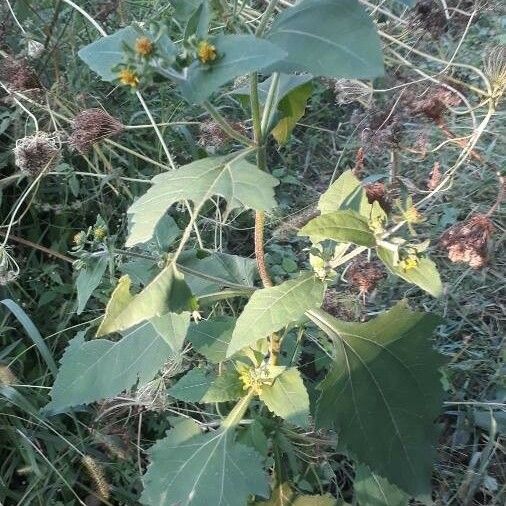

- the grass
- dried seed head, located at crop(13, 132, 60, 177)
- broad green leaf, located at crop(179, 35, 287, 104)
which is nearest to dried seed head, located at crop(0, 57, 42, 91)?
the grass

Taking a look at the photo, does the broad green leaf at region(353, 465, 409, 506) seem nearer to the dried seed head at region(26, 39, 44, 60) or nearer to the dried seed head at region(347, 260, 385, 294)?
the dried seed head at region(347, 260, 385, 294)

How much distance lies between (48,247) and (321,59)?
1292 mm

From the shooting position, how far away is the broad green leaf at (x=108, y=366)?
45.0 inches

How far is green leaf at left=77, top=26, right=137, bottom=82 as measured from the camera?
91cm

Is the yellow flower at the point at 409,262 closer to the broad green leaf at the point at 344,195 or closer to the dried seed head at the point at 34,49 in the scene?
the broad green leaf at the point at 344,195

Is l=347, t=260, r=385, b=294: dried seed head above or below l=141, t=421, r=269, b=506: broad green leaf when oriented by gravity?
above

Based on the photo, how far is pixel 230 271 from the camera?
4.08 feet

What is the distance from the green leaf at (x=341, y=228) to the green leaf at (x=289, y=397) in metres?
0.25

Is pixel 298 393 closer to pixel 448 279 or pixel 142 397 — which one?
pixel 142 397

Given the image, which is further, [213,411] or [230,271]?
[213,411]

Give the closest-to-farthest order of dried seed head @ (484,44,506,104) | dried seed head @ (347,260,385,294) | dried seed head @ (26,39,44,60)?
dried seed head @ (347,260,385,294) → dried seed head @ (484,44,506,104) → dried seed head @ (26,39,44,60)

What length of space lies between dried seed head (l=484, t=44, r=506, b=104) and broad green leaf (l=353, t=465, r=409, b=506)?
78 centimetres

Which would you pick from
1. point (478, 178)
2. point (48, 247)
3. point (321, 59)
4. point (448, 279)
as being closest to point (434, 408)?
point (321, 59)

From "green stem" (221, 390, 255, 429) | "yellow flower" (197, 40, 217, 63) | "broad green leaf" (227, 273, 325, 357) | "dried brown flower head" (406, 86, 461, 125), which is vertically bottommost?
"green stem" (221, 390, 255, 429)
